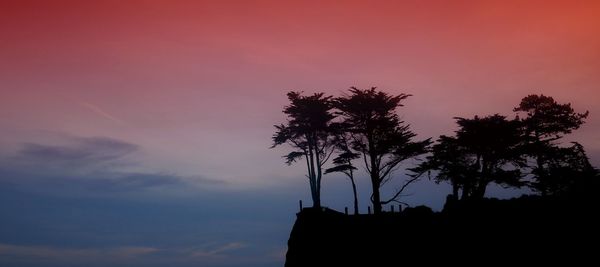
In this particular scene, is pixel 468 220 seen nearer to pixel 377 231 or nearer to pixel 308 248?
pixel 377 231

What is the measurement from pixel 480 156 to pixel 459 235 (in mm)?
12790

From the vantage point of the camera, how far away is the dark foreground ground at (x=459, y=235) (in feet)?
93.3

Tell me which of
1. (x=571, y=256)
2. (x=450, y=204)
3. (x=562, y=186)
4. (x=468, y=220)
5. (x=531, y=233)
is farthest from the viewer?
(x=562, y=186)

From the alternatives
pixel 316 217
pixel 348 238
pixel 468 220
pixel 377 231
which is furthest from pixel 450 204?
pixel 316 217

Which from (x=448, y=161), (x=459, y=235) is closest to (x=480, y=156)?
(x=448, y=161)

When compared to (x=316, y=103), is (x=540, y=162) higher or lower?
lower

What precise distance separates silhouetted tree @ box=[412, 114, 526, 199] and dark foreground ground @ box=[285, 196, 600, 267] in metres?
7.33

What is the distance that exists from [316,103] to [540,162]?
20470 millimetres

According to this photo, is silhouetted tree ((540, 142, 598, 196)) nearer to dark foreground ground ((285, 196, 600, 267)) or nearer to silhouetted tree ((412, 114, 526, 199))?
silhouetted tree ((412, 114, 526, 199))

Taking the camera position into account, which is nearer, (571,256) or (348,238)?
(571,256)

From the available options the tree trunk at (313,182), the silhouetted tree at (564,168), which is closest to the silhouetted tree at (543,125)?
the silhouetted tree at (564,168)

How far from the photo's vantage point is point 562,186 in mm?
41562

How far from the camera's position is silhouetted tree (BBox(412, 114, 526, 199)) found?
4166cm

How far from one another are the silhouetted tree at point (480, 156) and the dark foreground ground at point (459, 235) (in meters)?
7.33
